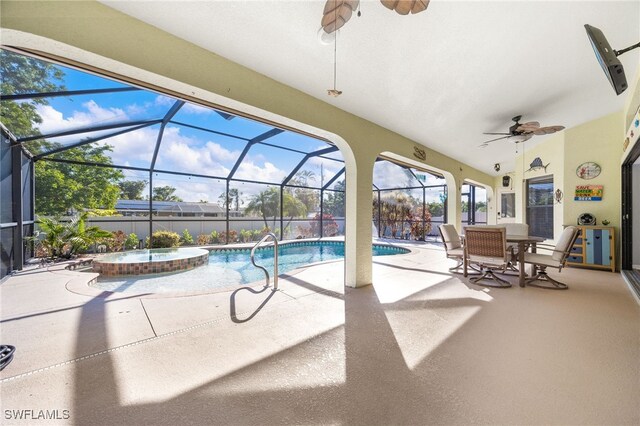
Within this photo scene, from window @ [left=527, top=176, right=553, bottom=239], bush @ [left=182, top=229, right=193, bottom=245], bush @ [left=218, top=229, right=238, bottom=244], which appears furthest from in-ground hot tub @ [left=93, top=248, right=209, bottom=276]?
window @ [left=527, top=176, right=553, bottom=239]

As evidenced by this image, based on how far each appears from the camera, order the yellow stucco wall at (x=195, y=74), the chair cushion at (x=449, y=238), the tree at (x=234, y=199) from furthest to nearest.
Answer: the tree at (x=234, y=199) → the chair cushion at (x=449, y=238) → the yellow stucco wall at (x=195, y=74)

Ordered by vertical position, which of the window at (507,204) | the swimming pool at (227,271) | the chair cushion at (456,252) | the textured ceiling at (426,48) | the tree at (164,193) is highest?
the textured ceiling at (426,48)

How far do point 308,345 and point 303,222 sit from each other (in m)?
9.19

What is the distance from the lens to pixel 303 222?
11383mm

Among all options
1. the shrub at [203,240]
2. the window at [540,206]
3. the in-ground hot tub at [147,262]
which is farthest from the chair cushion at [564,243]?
the shrub at [203,240]

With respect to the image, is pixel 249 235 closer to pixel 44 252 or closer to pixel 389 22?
pixel 44 252

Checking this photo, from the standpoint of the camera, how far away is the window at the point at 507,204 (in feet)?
32.5

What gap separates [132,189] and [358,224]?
8.36 m

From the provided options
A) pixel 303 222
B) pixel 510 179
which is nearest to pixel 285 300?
pixel 303 222

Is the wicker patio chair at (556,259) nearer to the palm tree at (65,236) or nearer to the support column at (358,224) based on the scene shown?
the support column at (358,224)

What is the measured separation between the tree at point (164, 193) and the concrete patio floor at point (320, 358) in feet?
21.7

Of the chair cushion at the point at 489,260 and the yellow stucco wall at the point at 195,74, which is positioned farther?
the chair cushion at the point at 489,260

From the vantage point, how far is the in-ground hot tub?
524 cm

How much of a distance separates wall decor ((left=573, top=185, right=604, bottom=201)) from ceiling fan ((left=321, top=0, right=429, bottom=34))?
6.34m
